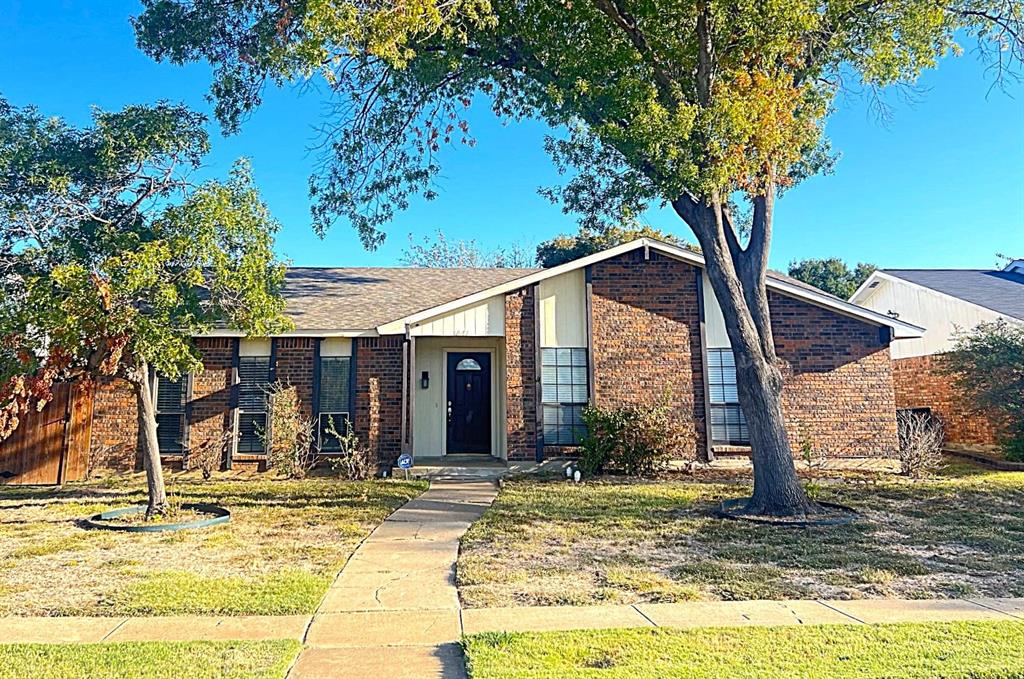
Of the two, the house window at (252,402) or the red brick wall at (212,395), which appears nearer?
the red brick wall at (212,395)

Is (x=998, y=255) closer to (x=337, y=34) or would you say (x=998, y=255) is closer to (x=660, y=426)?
(x=660, y=426)

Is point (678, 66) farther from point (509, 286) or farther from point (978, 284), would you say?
point (978, 284)

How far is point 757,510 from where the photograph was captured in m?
7.94

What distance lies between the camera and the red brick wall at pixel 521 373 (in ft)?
38.9

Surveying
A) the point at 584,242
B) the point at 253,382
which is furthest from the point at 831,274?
the point at 253,382

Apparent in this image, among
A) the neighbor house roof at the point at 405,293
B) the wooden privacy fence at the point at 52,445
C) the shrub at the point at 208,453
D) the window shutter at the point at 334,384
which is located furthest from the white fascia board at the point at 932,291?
the wooden privacy fence at the point at 52,445

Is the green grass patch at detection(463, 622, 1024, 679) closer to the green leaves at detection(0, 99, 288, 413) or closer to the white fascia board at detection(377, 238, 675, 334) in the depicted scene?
the green leaves at detection(0, 99, 288, 413)

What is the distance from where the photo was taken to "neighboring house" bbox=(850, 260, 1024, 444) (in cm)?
1463

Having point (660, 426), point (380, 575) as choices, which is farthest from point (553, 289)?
point (380, 575)

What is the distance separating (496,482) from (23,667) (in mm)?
7866

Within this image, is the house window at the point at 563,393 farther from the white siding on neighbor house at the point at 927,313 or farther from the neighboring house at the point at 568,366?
the white siding on neighbor house at the point at 927,313

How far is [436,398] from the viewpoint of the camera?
43.3 feet

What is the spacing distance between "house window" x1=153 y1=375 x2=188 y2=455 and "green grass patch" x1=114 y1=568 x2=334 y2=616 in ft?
23.6

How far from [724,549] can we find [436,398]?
7830 mm
